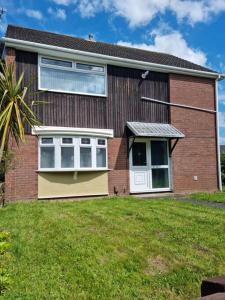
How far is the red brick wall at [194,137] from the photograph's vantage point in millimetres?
14703

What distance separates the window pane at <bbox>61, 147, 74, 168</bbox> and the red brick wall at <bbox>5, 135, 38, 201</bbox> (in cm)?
98

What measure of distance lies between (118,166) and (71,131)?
97.2 inches

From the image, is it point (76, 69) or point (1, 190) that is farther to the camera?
point (76, 69)

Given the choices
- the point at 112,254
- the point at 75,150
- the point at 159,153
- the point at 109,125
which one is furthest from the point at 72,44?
the point at 112,254

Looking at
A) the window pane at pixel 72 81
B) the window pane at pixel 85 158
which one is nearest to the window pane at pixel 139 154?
the window pane at pixel 85 158

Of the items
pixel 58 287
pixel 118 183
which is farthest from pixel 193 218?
pixel 118 183

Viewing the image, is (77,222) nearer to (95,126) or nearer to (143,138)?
(95,126)

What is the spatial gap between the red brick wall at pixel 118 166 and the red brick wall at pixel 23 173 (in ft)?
9.94

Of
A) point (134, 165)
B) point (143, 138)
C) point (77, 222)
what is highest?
point (143, 138)

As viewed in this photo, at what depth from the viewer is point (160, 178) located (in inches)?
566

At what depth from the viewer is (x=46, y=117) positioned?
12.1 m

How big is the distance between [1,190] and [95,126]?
4.30m

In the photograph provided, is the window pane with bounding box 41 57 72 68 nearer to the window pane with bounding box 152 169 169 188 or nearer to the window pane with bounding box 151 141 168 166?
the window pane with bounding box 151 141 168 166

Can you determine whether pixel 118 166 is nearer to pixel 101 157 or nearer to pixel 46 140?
pixel 101 157
